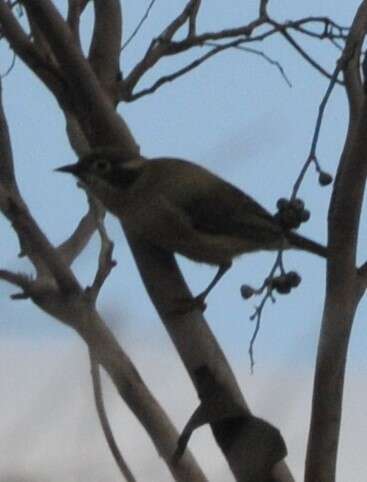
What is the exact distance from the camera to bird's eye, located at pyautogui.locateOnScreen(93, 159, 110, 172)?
419cm

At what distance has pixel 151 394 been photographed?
299cm

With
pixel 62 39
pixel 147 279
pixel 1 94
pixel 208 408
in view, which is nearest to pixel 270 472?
pixel 208 408

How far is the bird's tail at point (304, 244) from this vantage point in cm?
449

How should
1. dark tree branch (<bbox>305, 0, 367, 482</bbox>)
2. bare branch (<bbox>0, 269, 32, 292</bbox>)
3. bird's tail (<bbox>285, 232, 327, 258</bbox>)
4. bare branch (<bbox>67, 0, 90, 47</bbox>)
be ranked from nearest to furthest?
dark tree branch (<bbox>305, 0, 367, 482</bbox>)
bare branch (<bbox>0, 269, 32, 292</bbox>)
bare branch (<bbox>67, 0, 90, 47</bbox>)
bird's tail (<bbox>285, 232, 327, 258</bbox>)

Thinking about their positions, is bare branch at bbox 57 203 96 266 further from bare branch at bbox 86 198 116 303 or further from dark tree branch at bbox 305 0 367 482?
dark tree branch at bbox 305 0 367 482

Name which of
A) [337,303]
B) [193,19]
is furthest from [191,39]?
[337,303]

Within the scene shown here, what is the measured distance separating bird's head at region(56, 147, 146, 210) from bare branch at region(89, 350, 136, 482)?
101cm

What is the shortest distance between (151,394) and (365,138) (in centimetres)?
83

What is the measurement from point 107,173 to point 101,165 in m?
0.29

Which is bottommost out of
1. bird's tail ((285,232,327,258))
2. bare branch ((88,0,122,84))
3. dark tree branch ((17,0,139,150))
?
bird's tail ((285,232,327,258))

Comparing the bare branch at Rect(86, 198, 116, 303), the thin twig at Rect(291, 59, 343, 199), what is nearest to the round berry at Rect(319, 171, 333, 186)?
the thin twig at Rect(291, 59, 343, 199)

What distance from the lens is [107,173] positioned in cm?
461

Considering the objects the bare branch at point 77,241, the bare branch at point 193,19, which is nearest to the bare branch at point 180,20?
the bare branch at point 193,19

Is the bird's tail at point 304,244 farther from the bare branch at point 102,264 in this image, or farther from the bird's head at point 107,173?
the bare branch at point 102,264
